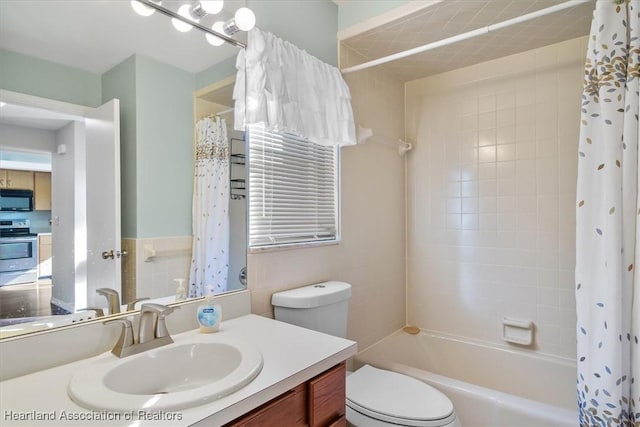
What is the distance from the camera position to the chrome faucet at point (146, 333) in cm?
101

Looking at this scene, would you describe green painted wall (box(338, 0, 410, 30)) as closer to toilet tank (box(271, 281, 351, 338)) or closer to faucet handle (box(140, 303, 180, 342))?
toilet tank (box(271, 281, 351, 338))

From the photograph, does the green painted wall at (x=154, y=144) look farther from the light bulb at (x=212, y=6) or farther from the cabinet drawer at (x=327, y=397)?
the cabinet drawer at (x=327, y=397)

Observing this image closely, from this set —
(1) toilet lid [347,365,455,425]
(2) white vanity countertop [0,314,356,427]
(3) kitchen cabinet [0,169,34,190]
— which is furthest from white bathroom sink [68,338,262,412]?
(1) toilet lid [347,365,455,425]

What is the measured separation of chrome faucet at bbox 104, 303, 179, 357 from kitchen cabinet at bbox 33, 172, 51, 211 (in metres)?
0.38

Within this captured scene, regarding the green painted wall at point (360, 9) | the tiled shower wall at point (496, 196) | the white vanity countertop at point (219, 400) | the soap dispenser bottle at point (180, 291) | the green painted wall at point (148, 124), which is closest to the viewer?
the white vanity countertop at point (219, 400)

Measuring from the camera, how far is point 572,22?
72.2 inches

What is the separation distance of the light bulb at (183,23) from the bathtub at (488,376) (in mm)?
1789

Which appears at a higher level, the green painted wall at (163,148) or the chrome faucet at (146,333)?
the green painted wall at (163,148)

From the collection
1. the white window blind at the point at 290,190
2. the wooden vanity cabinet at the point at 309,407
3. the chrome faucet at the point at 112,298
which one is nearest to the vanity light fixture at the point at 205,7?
the white window blind at the point at 290,190

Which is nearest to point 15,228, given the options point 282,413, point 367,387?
point 282,413

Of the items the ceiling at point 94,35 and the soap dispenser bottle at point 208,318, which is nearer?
the ceiling at point 94,35

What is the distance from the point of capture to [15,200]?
36.2 inches

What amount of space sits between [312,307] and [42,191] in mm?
1045

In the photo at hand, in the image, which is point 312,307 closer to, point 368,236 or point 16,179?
point 368,236
